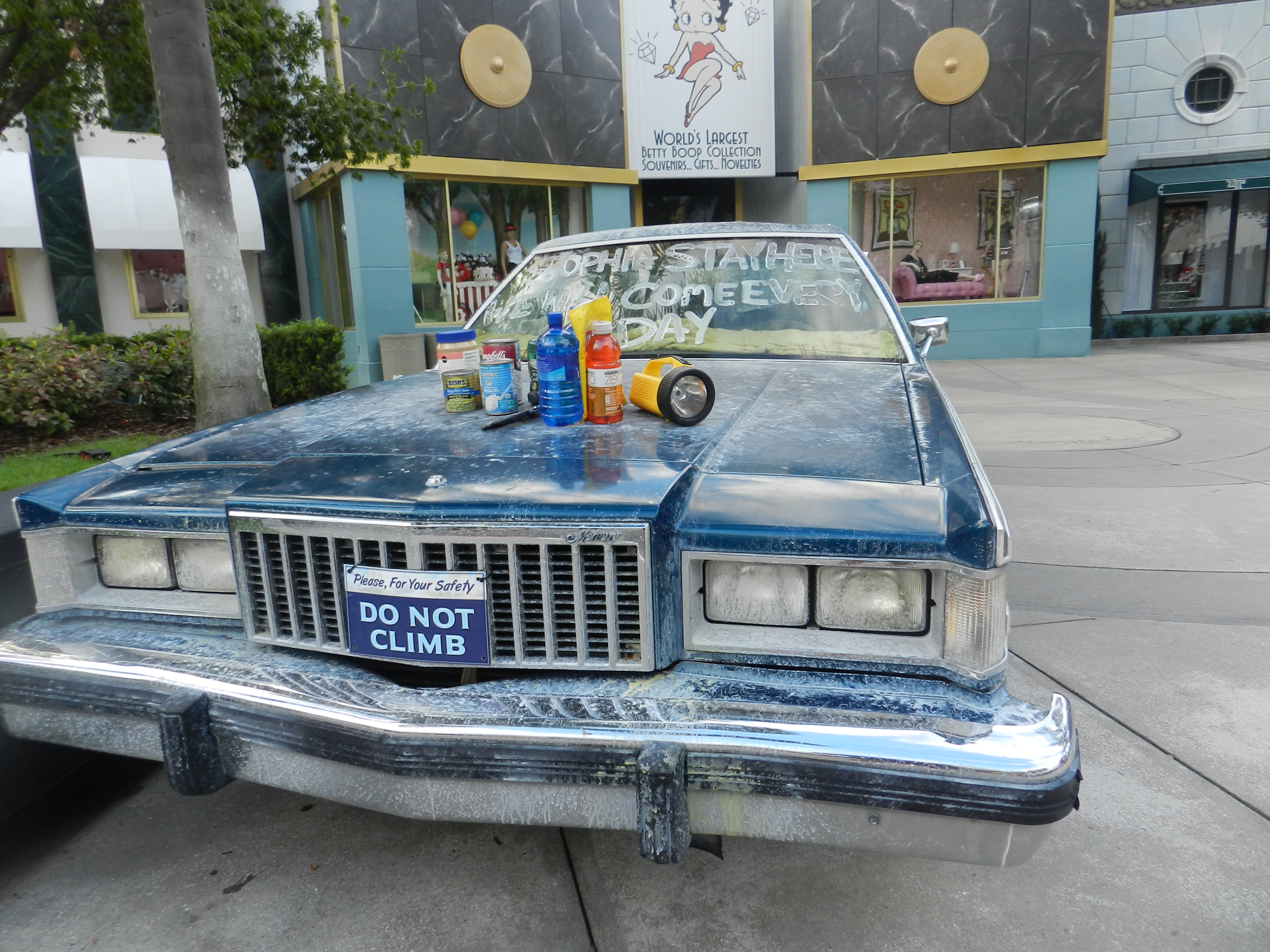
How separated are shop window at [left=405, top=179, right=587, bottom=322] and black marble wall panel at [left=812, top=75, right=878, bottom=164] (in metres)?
4.28

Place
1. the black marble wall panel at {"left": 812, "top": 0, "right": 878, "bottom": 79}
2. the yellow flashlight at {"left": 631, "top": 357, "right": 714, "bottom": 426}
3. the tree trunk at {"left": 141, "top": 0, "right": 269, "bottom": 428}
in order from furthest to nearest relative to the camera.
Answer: the black marble wall panel at {"left": 812, "top": 0, "right": 878, "bottom": 79}, the tree trunk at {"left": 141, "top": 0, "right": 269, "bottom": 428}, the yellow flashlight at {"left": 631, "top": 357, "right": 714, "bottom": 426}

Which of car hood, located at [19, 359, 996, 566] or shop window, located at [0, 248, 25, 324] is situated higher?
shop window, located at [0, 248, 25, 324]

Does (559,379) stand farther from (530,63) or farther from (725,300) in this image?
(530,63)

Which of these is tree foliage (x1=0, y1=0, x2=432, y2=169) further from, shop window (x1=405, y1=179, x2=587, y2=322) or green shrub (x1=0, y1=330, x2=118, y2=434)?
shop window (x1=405, y1=179, x2=587, y2=322)

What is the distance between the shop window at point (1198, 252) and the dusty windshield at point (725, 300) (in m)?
16.8

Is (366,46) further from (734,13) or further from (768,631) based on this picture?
(768,631)

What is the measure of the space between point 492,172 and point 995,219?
848 cm

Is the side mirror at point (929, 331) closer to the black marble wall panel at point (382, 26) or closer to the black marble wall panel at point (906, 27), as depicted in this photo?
the black marble wall panel at point (382, 26)

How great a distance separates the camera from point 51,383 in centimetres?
700

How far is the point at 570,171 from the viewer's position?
531 inches

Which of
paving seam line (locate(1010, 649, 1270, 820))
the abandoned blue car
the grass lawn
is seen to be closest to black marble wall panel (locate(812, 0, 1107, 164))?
the grass lawn

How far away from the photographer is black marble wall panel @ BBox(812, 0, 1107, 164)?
13617 millimetres

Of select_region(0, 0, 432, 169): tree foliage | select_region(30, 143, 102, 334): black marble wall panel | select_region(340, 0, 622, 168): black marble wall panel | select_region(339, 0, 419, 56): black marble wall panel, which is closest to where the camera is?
select_region(0, 0, 432, 169): tree foliage

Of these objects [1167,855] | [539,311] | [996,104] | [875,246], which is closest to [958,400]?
[875,246]
